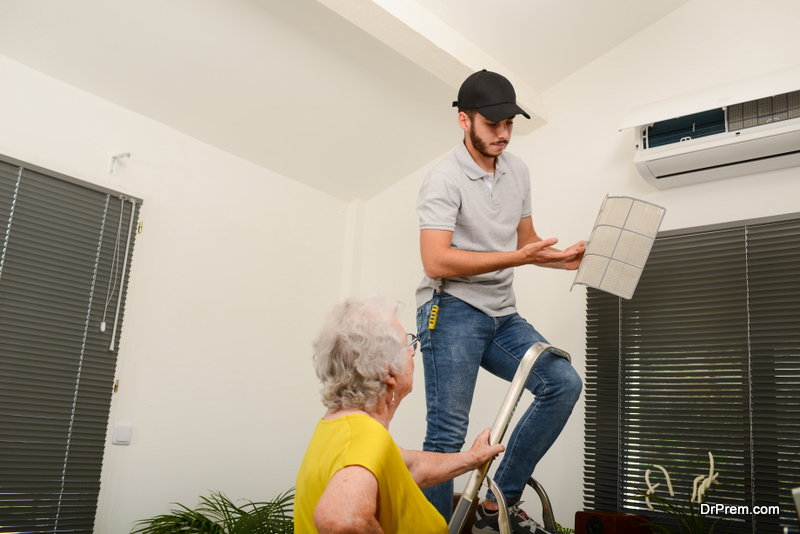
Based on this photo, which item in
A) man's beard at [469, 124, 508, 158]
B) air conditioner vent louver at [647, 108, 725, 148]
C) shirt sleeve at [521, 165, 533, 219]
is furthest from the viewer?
air conditioner vent louver at [647, 108, 725, 148]

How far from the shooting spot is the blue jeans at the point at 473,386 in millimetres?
1791

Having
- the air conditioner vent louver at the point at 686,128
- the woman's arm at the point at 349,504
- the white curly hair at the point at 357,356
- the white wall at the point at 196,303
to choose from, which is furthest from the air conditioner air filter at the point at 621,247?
the white wall at the point at 196,303

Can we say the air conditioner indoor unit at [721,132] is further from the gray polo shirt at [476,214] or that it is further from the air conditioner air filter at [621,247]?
the air conditioner air filter at [621,247]

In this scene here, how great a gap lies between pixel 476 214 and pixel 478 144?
0.24m

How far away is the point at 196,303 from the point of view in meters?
3.70

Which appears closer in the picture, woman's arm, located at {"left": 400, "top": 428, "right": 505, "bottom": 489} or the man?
woman's arm, located at {"left": 400, "top": 428, "right": 505, "bottom": 489}

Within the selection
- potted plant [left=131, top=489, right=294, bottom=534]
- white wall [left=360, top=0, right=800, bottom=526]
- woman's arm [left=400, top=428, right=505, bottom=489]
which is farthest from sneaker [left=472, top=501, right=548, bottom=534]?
potted plant [left=131, top=489, right=294, bottom=534]

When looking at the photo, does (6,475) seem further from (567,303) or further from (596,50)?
(596,50)

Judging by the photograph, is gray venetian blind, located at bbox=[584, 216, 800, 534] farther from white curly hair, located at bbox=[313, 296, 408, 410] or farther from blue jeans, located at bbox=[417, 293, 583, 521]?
white curly hair, located at bbox=[313, 296, 408, 410]

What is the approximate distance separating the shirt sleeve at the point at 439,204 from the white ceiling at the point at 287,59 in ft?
4.03

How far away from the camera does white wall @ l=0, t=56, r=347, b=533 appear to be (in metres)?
3.24

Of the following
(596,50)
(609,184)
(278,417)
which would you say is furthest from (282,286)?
(596,50)

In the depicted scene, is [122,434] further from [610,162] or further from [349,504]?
[610,162]

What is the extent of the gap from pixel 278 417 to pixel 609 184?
2.49 meters
